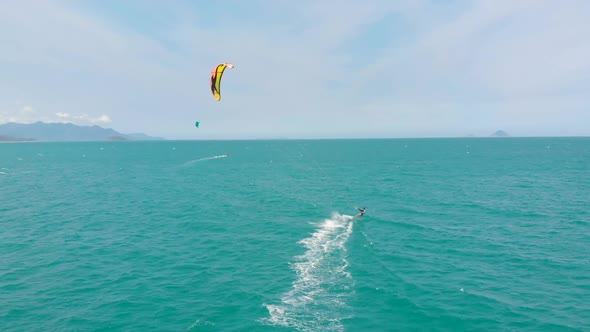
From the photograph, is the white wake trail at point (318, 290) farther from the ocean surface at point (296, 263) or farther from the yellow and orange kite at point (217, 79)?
the yellow and orange kite at point (217, 79)

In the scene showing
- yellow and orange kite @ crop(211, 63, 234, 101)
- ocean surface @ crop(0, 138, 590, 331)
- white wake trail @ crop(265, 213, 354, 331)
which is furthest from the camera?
yellow and orange kite @ crop(211, 63, 234, 101)

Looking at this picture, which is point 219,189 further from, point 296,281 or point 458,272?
point 458,272

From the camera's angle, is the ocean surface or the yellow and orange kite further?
the yellow and orange kite

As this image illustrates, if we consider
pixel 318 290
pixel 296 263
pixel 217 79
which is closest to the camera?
pixel 318 290

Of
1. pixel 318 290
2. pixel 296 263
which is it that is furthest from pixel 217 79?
pixel 318 290

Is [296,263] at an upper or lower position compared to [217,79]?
lower

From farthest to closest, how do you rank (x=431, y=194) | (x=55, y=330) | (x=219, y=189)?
(x=219, y=189)
(x=431, y=194)
(x=55, y=330)

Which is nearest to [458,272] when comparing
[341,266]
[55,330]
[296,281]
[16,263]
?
[341,266]

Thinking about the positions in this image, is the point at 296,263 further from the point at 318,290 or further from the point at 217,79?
the point at 217,79

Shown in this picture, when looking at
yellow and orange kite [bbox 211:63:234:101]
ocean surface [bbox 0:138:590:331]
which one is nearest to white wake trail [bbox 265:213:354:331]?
ocean surface [bbox 0:138:590:331]

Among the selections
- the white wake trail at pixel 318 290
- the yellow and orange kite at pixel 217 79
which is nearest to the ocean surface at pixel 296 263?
the white wake trail at pixel 318 290

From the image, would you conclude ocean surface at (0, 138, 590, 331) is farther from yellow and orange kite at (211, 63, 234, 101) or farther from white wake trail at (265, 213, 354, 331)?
yellow and orange kite at (211, 63, 234, 101)
